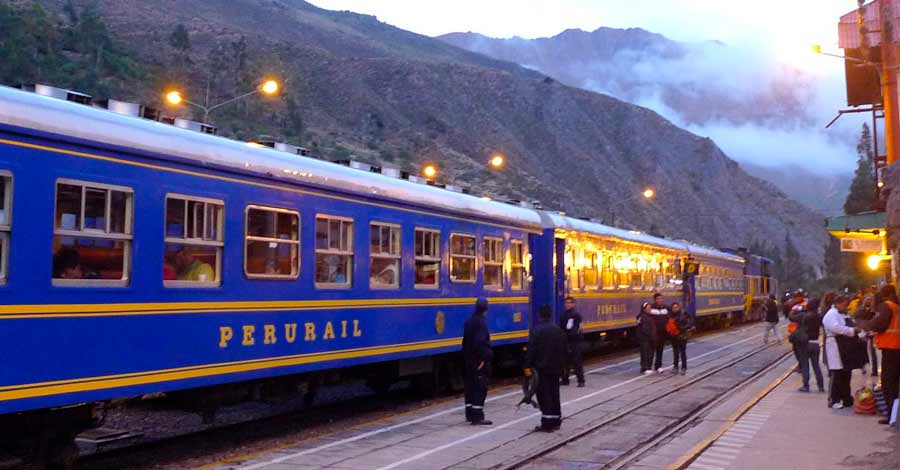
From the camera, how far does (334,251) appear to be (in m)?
11.5

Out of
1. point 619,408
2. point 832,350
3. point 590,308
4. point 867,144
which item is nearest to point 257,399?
point 619,408

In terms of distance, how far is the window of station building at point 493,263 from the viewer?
15945 millimetres

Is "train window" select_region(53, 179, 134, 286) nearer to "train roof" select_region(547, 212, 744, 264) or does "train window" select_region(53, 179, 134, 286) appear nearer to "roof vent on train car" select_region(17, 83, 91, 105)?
"roof vent on train car" select_region(17, 83, 91, 105)

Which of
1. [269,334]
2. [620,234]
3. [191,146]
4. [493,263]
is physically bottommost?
[269,334]

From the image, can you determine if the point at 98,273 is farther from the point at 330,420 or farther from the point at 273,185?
the point at 330,420

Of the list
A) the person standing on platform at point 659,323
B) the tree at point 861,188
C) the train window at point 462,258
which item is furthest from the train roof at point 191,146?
the tree at point 861,188

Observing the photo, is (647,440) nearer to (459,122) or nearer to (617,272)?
(617,272)

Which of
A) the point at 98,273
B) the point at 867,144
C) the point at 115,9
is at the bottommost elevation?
the point at 98,273

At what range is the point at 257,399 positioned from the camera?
10.8 metres

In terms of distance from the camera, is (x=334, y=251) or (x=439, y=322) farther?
(x=439, y=322)

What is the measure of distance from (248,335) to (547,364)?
3889 millimetres

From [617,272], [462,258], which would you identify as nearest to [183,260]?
[462,258]

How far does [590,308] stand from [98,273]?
14.9 m

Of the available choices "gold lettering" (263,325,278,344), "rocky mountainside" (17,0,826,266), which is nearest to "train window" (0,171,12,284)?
"gold lettering" (263,325,278,344)
